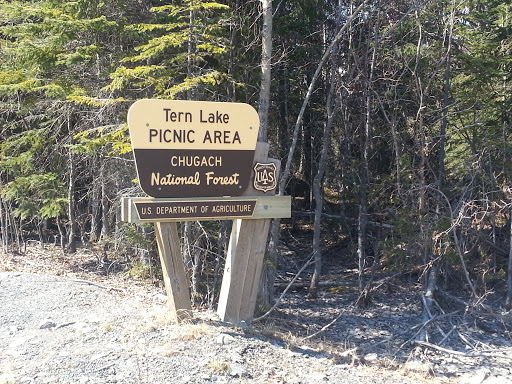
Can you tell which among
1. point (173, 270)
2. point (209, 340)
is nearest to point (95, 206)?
point (173, 270)

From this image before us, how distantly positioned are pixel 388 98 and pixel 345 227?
385 centimetres

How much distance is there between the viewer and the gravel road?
5.29 metres

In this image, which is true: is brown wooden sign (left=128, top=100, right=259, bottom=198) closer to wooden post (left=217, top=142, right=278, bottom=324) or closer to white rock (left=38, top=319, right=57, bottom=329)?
wooden post (left=217, top=142, right=278, bottom=324)

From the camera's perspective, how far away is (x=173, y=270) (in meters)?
6.71

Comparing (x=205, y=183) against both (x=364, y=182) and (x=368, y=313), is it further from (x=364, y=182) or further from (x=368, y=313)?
(x=368, y=313)

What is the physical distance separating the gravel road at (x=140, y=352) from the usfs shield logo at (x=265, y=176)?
174cm

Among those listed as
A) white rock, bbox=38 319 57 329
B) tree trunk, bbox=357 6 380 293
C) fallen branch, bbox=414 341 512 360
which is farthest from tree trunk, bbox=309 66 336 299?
white rock, bbox=38 319 57 329

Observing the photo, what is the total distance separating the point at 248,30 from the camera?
10.9 m

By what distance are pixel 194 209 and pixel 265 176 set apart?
101 centimetres

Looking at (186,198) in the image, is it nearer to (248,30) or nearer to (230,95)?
(230,95)

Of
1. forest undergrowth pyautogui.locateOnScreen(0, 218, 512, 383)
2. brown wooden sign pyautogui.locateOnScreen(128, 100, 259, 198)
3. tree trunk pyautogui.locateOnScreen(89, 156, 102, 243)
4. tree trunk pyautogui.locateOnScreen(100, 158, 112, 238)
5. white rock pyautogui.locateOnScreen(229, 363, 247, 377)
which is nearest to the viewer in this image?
white rock pyautogui.locateOnScreen(229, 363, 247, 377)

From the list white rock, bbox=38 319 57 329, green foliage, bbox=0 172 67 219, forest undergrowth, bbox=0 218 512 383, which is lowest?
forest undergrowth, bbox=0 218 512 383

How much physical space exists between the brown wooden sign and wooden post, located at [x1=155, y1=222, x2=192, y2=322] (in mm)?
493

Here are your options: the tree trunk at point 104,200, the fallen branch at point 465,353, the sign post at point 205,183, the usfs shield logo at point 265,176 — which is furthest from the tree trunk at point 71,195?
the fallen branch at point 465,353
